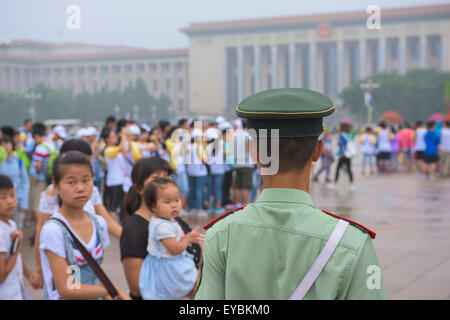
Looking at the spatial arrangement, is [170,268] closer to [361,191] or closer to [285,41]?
[361,191]

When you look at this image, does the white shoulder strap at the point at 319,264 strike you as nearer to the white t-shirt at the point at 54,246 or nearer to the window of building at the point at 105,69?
the white t-shirt at the point at 54,246

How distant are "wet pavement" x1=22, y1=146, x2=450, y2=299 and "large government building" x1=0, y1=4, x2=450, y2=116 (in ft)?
158

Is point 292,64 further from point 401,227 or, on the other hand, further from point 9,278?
point 9,278

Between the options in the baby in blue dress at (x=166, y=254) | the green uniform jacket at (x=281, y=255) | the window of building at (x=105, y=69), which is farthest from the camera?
the window of building at (x=105, y=69)

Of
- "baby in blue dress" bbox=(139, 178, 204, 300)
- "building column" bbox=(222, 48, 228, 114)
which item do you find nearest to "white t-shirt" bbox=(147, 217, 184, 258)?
"baby in blue dress" bbox=(139, 178, 204, 300)

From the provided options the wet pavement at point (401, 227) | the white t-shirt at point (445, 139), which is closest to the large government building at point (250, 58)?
the white t-shirt at point (445, 139)

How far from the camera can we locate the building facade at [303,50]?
60.8 m

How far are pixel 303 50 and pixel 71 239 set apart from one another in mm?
69416

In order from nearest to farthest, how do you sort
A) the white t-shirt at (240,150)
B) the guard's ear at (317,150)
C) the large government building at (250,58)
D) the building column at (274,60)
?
the guard's ear at (317,150) < the white t-shirt at (240,150) < the large government building at (250,58) < the building column at (274,60)

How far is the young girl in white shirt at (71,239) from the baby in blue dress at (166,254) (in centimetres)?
25

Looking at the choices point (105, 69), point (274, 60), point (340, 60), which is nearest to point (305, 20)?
point (274, 60)

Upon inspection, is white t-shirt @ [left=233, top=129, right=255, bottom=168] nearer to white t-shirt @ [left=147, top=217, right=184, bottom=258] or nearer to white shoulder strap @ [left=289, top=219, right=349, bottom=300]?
white t-shirt @ [left=147, top=217, right=184, bottom=258]

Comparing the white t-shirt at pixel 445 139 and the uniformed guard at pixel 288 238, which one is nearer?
the uniformed guard at pixel 288 238
